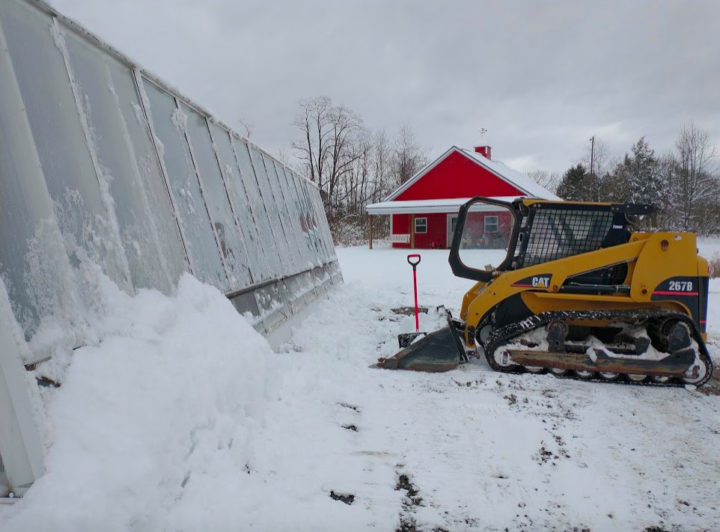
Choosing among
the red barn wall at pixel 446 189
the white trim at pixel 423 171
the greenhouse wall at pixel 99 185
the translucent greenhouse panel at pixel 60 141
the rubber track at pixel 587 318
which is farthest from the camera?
the white trim at pixel 423 171

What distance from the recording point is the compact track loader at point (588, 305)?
411cm

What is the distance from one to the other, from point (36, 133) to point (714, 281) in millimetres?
14027

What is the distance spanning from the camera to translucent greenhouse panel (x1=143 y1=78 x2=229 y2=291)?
3.88m

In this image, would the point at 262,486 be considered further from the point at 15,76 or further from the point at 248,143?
the point at 248,143

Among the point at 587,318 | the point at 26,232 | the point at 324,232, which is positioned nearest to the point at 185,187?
the point at 26,232

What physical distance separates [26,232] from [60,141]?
76 cm

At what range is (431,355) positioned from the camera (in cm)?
457

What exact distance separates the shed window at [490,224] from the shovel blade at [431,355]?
19.9 m

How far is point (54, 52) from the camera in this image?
2750 millimetres

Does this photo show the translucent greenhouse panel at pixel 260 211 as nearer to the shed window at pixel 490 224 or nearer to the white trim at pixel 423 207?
the white trim at pixel 423 207

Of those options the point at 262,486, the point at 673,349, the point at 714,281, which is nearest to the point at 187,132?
the point at 262,486

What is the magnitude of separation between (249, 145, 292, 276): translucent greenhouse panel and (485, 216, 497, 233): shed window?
18.5 m

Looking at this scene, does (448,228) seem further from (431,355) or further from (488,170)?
(431,355)

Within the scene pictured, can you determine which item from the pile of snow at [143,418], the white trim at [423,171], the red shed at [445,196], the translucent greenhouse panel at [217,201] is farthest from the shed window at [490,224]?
the pile of snow at [143,418]
